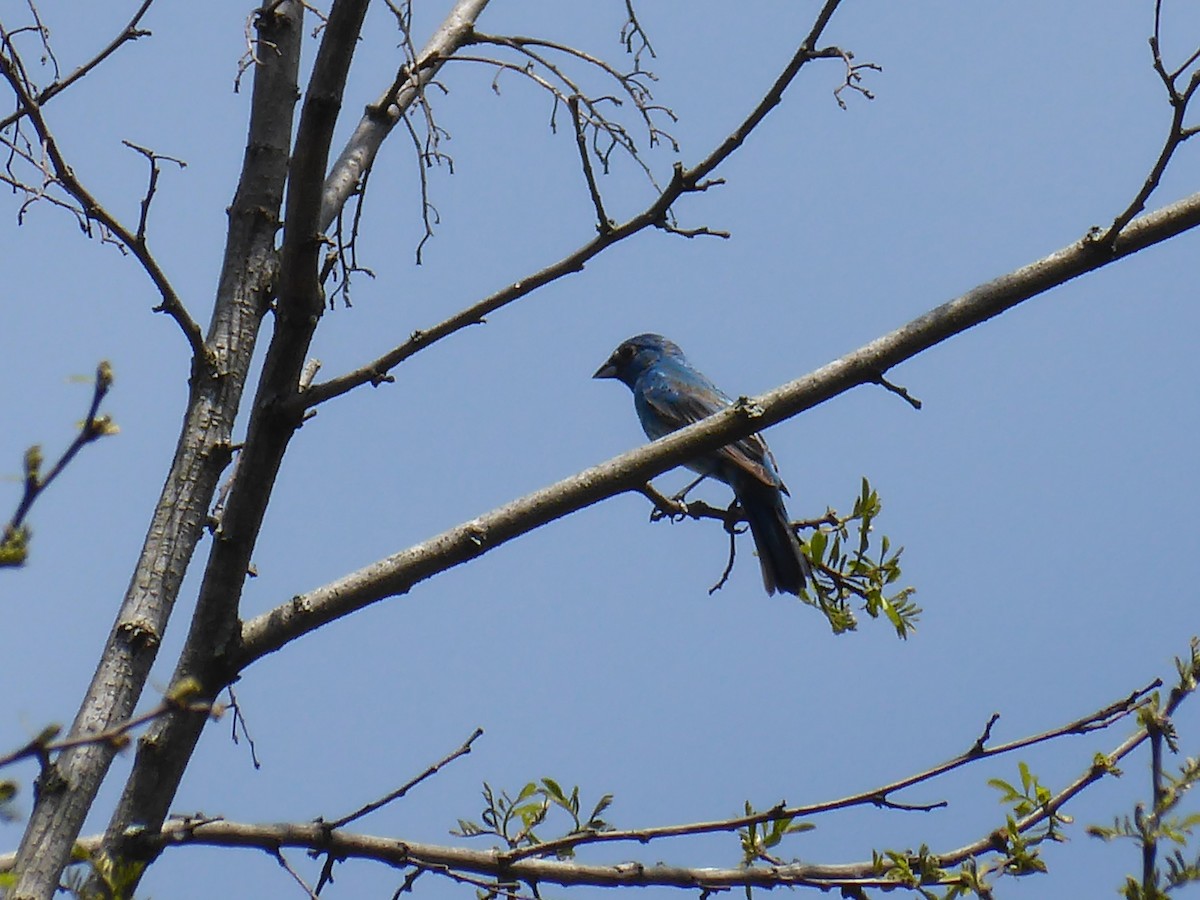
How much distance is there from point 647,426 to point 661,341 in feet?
3.65

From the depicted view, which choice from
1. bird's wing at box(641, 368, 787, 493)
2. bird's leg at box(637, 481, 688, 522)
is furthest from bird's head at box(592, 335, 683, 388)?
bird's leg at box(637, 481, 688, 522)

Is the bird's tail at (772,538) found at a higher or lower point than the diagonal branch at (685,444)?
higher

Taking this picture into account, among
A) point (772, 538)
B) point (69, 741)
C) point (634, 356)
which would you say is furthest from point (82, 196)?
point (634, 356)

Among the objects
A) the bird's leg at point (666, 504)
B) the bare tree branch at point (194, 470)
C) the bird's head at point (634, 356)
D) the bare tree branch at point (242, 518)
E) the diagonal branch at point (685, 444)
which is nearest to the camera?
the bare tree branch at point (194, 470)

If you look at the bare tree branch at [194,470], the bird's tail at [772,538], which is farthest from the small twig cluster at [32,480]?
the bird's tail at [772,538]

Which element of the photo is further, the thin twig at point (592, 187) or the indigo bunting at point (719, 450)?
the indigo bunting at point (719, 450)

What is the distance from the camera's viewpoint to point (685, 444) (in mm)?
3041

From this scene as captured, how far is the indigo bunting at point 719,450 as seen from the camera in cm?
662

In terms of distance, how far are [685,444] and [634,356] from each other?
6.32m

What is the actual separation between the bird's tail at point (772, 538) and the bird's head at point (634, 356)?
2277 millimetres

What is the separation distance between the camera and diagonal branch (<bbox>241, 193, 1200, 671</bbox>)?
3.01 metres

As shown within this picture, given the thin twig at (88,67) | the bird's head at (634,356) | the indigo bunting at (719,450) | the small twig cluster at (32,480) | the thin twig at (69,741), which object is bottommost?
the thin twig at (69,741)

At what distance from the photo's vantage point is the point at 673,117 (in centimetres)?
418

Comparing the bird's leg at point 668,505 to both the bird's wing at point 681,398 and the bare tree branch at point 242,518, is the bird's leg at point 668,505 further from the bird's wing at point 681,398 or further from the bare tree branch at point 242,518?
the bird's wing at point 681,398
